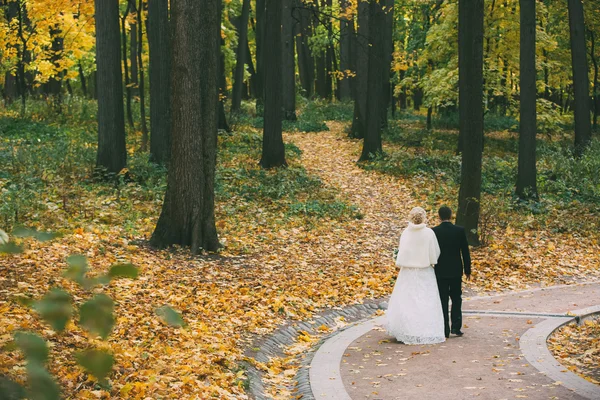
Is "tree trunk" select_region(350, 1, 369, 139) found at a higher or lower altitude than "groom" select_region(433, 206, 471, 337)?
higher

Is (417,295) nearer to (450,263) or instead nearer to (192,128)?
(450,263)

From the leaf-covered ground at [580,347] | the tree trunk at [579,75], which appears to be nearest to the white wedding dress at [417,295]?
the leaf-covered ground at [580,347]

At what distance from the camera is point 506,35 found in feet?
91.1

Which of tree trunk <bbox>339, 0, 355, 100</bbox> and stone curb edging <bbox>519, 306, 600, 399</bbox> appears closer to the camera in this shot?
stone curb edging <bbox>519, 306, 600, 399</bbox>

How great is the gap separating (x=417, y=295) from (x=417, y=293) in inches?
1.1

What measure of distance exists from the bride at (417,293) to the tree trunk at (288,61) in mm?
23139

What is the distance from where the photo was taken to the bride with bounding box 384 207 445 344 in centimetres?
920

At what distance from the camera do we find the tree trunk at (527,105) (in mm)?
19344

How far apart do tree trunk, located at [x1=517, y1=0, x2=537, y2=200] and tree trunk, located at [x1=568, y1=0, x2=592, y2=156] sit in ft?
21.1

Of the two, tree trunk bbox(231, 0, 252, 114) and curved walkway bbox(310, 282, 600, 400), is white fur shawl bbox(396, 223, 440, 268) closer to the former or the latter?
curved walkway bbox(310, 282, 600, 400)

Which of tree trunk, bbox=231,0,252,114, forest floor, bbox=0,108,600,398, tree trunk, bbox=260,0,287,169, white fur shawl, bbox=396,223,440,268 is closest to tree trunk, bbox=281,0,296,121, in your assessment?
tree trunk, bbox=231,0,252,114

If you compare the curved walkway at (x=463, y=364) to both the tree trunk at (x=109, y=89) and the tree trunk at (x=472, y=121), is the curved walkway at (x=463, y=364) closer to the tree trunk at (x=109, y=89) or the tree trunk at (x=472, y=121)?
the tree trunk at (x=472, y=121)

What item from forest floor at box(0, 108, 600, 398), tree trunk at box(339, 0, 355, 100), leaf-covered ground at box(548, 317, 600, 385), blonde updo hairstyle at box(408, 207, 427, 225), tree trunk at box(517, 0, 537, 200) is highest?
tree trunk at box(339, 0, 355, 100)

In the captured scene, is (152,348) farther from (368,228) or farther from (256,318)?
(368,228)
